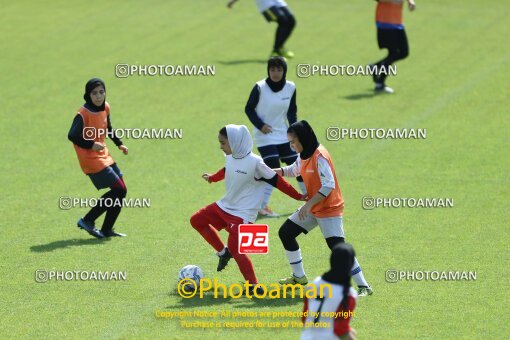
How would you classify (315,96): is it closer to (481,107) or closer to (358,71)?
(358,71)

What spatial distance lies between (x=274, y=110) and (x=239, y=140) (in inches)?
116

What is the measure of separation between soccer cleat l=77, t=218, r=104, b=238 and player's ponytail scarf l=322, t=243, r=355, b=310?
5983 millimetres

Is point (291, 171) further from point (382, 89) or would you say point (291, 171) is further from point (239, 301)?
point (382, 89)

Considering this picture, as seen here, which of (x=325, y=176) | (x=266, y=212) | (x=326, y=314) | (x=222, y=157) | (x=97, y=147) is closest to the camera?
(x=326, y=314)

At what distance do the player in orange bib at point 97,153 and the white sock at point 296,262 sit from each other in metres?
3.18

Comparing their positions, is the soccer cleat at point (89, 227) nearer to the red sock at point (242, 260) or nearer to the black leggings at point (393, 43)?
the red sock at point (242, 260)

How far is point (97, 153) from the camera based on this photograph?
13.2 meters

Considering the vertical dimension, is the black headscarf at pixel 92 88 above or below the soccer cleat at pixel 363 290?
above

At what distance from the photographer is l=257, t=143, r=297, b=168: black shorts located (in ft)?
45.6

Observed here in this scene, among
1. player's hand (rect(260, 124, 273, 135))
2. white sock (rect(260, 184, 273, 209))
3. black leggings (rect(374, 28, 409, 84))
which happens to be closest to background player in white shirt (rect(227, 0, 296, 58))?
black leggings (rect(374, 28, 409, 84))

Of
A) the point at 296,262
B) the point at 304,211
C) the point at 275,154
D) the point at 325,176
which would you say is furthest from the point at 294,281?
the point at 275,154

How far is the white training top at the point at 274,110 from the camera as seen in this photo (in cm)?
1377

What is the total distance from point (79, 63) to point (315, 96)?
601 centimetres

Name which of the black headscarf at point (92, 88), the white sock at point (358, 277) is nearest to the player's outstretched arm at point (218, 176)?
the white sock at point (358, 277)
